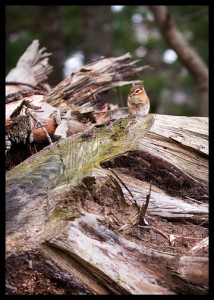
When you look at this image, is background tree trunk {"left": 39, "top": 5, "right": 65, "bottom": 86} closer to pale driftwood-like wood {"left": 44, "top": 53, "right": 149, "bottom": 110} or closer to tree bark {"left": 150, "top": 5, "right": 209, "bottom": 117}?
tree bark {"left": 150, "top": 5, "right": 209, "bottom": 117}

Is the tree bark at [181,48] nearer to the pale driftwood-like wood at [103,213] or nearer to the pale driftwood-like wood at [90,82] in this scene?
the pale driftwood-like wood at [90,82]

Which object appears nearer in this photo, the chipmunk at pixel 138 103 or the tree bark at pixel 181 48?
the chipmunk at pixel 138 103

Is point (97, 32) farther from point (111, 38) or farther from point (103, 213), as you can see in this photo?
point (103, 213)

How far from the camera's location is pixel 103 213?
8.20ft

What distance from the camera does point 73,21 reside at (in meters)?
11.5

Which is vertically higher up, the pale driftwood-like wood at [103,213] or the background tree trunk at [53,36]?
the background tree trunk at [53,36]

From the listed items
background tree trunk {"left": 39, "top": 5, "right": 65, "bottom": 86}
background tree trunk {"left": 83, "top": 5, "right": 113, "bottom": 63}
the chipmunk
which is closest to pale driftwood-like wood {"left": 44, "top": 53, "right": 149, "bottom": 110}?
the chipmunk

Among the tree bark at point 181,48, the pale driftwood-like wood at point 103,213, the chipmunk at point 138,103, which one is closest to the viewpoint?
the pale driftwood-like wood at point 103,213

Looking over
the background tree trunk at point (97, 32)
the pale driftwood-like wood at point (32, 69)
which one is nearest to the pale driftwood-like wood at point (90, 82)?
the pale driftwood-like wood at point (32, 69)

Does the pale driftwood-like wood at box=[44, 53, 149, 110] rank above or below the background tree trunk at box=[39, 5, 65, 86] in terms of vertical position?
below

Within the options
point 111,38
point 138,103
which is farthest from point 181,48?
point 138,103

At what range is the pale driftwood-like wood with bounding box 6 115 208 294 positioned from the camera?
2.25 meters

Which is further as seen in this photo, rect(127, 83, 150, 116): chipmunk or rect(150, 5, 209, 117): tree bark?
rect(150, 5, 209, 117): tree bark

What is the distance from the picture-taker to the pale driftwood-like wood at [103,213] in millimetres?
2252
